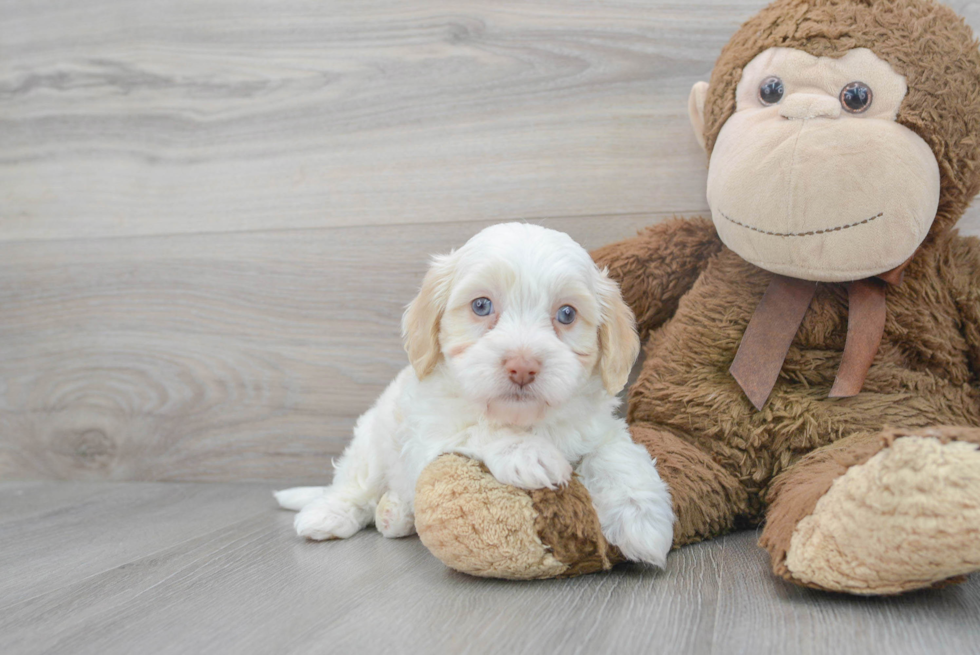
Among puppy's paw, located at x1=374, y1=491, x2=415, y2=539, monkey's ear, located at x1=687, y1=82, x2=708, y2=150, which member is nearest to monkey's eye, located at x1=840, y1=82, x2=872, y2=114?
monkey's ear, located at x1=687, y1=82, x2=708, y2=150

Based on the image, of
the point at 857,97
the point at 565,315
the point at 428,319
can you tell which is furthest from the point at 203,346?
the point at 857,97

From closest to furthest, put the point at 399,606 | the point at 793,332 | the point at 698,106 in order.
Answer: the point at 399,606 → the point at 793,332 → the point at 698,106

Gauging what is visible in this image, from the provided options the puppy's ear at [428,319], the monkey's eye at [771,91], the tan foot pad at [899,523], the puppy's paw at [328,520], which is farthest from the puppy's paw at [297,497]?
the monkey's eye at [771,91]

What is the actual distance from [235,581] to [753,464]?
0.81 metres

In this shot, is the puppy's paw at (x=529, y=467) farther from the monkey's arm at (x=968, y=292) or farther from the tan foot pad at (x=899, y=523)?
the monkey's arm at (x=968, y=292)

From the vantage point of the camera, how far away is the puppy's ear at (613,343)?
3.67 ft

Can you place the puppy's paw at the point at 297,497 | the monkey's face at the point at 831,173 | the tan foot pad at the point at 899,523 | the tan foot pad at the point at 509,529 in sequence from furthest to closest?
the puppy's paw at the point at 297,497 → the monkey's face at the point at 831,173 → the tan foot pad at the point at 509,529 → the tan foot pad at the point at 899,523

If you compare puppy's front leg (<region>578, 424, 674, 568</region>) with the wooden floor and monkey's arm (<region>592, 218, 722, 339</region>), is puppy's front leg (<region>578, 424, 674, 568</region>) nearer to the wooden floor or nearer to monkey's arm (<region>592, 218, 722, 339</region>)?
the wooden floor

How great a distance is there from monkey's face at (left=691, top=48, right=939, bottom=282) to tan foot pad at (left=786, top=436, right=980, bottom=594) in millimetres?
376

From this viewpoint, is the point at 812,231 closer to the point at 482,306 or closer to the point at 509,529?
the point at 482,306

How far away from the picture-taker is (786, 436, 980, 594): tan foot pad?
2.52 ft

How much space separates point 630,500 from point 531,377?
22 cm

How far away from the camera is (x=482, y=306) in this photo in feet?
3.55

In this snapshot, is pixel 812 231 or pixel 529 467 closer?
pixel 529 467
